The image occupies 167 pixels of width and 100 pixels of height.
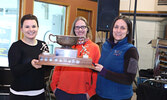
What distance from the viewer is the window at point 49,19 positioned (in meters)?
3.86

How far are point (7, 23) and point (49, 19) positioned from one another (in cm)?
96

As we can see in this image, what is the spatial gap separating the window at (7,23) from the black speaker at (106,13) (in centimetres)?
145

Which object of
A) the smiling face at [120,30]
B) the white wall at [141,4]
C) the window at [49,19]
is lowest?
the smiling face at [120,30]

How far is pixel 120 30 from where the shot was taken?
1589 millimetres

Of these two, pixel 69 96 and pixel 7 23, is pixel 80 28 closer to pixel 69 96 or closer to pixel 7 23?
pixel 69 96

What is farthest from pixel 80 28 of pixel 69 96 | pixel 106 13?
pixel 106 13

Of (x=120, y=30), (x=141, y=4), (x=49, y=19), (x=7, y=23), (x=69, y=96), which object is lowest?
(x=69, y=96)

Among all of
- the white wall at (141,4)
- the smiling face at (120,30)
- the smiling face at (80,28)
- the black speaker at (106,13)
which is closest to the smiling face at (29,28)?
the smiling face at (80,28)

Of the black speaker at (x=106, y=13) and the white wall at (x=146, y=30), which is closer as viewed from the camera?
the black speaker at (x=106, y=13)

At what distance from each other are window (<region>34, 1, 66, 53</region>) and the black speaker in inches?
43.9

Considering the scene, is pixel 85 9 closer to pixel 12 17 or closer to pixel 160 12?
pixel 12 17

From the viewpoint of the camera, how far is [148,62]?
5.44 meters

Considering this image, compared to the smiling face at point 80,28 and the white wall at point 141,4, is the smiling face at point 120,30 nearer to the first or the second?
the smiling face at point 80,28

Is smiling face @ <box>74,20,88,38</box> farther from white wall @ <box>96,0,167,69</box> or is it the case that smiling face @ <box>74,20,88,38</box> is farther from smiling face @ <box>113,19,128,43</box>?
white wall @ <box>96,0,167,69</box>
